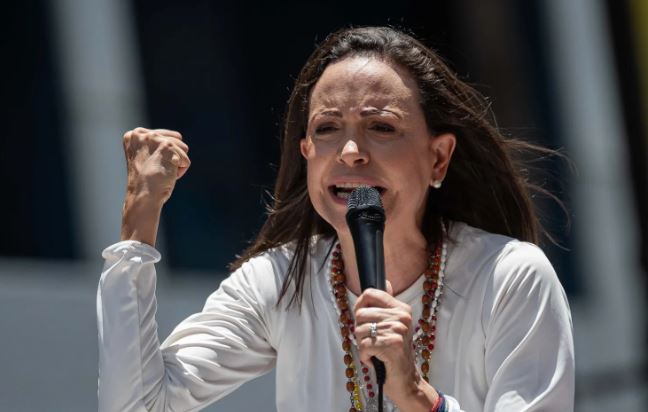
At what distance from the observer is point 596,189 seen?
38.9 ft

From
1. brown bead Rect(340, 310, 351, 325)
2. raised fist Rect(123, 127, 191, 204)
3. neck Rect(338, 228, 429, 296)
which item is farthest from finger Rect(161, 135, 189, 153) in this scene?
brown bead Rect(340, 310, 351, 325)

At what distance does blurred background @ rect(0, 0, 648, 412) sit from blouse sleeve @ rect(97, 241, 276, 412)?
3.51 meters

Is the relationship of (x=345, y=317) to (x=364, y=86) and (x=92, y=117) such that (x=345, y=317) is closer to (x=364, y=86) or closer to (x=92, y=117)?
(x=364, y=86)

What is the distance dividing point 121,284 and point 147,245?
116mm

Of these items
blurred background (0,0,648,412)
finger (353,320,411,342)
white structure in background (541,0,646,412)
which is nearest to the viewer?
finger (353,320,411,342)

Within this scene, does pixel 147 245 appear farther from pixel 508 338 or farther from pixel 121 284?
pixel 508 338

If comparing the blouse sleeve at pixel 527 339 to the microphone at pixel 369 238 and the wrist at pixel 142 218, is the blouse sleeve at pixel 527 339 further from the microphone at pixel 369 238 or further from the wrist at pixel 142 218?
the wrist at pixel 142 218

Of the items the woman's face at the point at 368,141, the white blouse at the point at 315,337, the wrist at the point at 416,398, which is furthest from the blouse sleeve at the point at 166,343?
the wrist at the point at 416,398

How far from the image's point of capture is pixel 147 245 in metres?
3.58

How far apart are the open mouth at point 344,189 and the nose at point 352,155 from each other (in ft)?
0.17

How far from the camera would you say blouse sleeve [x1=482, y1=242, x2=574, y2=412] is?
136 inches

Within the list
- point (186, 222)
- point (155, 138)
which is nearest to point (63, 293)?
point (186, 222)

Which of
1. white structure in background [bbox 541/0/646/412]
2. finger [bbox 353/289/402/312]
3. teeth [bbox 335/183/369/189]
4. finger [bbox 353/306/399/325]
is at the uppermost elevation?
teeth [bbox 335/183/369/189]

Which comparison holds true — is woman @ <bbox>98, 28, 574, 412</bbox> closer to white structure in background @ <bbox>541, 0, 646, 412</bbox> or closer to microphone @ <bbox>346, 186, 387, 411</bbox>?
microphone @ <bbox>346, 186, 387, 411</bbox>
